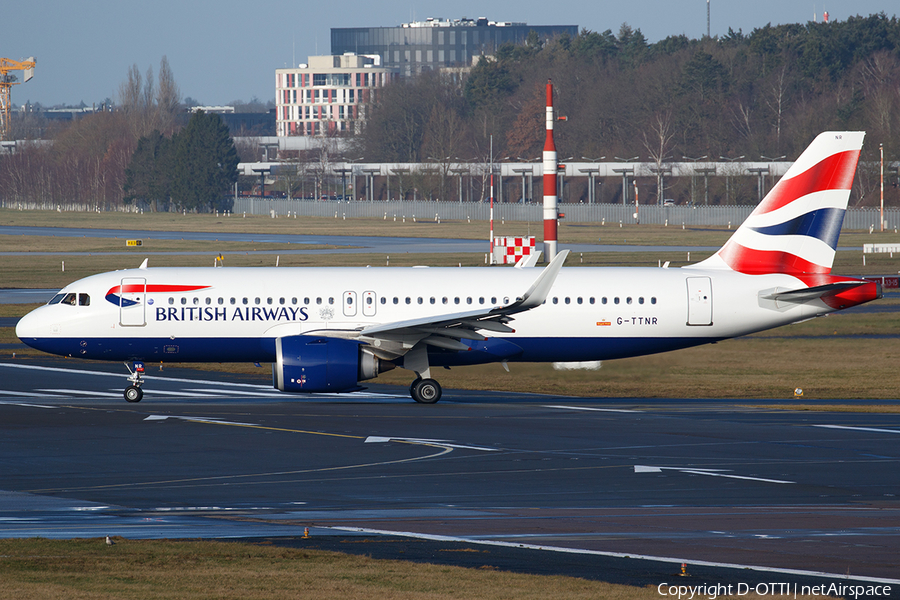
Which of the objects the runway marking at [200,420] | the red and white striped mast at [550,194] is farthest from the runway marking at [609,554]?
the red and white striped mast at [550,194]

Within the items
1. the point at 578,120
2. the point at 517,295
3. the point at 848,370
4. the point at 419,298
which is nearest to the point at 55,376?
the point at 419,298

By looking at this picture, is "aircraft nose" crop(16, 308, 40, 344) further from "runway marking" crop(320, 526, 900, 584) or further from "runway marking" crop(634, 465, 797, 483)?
"runway marking" crop(634, 465, 797, 483)

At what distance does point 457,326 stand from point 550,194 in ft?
62.1

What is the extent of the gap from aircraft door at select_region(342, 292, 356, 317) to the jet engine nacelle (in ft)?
5.50

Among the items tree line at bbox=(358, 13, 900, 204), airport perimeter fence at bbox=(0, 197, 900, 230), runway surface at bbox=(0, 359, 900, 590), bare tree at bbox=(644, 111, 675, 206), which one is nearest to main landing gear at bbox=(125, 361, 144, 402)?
runway surface at bbox=(0, 359, 900, 590)

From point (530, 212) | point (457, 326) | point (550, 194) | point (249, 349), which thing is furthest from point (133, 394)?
point (530, 212)

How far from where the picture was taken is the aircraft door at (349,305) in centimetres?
3169

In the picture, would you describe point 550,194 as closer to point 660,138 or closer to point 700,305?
point 700,305

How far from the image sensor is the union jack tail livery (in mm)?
33000

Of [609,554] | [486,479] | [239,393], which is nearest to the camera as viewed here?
[609,554]

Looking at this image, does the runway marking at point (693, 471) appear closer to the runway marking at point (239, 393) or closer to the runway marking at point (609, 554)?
the runway marking at point (609, 554)

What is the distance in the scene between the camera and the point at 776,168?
142 meters

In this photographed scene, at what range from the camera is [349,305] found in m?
31.7

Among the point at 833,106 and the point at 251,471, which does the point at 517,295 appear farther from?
the point at 833,106
